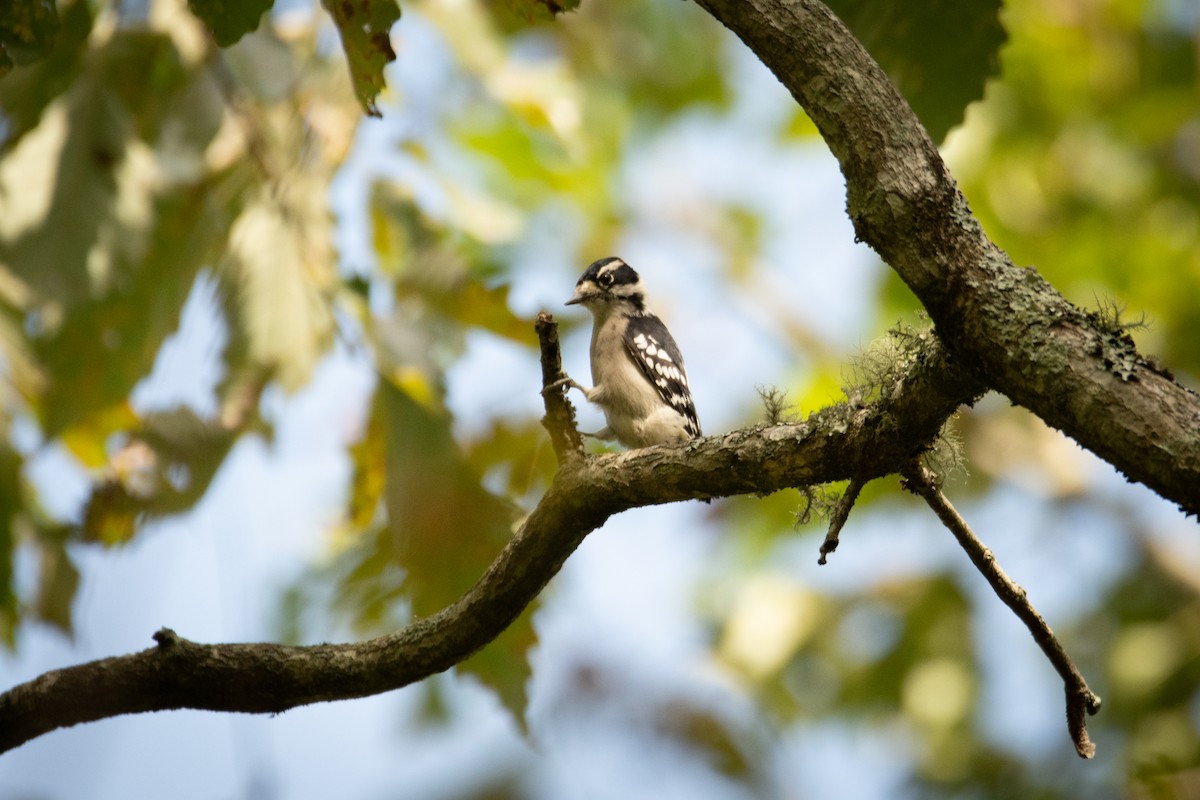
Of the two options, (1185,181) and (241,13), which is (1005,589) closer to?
(241,13)

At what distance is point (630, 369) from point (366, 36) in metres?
2.68

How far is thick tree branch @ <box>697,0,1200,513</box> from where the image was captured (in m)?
1.96

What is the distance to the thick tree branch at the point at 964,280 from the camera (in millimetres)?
1955

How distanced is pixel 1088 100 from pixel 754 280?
381 cm

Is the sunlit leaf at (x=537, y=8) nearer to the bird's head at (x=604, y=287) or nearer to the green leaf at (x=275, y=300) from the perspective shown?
the green leaf at (x=275, y=300)

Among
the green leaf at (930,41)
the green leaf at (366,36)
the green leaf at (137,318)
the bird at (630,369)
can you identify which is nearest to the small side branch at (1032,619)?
the green leaf at (930,41)

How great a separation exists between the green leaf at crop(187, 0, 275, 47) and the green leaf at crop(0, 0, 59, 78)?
1.75 ft

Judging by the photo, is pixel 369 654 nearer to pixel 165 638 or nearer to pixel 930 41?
pixel 165 638

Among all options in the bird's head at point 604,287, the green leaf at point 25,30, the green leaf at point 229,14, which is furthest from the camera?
the bird's head at point 604,287

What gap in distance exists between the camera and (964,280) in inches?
91.2

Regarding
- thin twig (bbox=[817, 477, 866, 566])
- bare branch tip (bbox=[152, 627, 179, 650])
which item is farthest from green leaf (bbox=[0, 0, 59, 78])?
thin twig (bbox=[817, 477, 866, 566])

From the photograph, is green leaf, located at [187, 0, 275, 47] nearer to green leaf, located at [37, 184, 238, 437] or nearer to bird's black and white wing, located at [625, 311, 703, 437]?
green leaf, located at [37, 184, 238, 437]

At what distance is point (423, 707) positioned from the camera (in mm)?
8023

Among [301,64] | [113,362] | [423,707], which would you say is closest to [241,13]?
[301,64]
